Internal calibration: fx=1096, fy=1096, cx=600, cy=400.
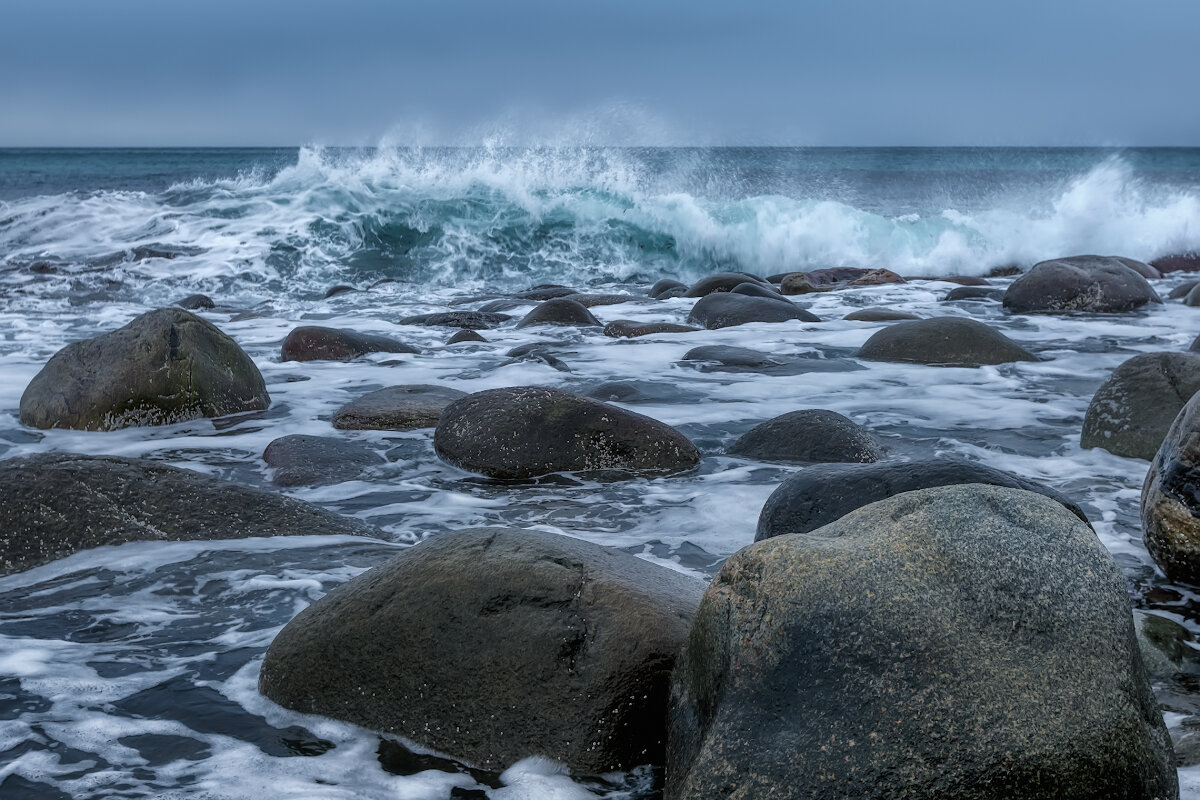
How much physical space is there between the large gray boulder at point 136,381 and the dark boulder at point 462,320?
143 inches

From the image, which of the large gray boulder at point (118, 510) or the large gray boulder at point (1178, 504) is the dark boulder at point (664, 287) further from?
the large gray boulder at point (1178, 504)

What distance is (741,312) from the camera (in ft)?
29.6

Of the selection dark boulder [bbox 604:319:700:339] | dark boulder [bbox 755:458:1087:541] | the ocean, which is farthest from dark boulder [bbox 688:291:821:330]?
dark boulder [bbox 755:458:1087:541]

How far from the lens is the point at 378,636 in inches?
93.7

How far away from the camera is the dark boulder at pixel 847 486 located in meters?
3.11

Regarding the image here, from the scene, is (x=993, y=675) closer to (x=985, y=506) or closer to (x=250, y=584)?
(x=985, y=506)

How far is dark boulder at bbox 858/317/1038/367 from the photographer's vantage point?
6746mm

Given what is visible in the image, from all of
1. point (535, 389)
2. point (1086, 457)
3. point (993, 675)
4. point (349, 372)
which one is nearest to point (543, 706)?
point (993, 675)

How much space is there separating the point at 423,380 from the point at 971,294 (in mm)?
6822

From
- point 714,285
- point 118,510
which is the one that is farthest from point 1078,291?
point 118,510

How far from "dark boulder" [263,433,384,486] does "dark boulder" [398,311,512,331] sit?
168 inches

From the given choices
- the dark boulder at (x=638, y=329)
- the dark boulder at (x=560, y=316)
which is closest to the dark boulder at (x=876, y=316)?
the dark boulder at (x=638, y=329)

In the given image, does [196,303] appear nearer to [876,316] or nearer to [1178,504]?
[876,316]

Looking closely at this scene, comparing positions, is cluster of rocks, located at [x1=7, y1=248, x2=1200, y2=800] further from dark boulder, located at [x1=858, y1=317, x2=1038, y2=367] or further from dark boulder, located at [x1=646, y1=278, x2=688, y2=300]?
dark boulder, located at [x1=646, y1=278, x2=688, y2=300]
